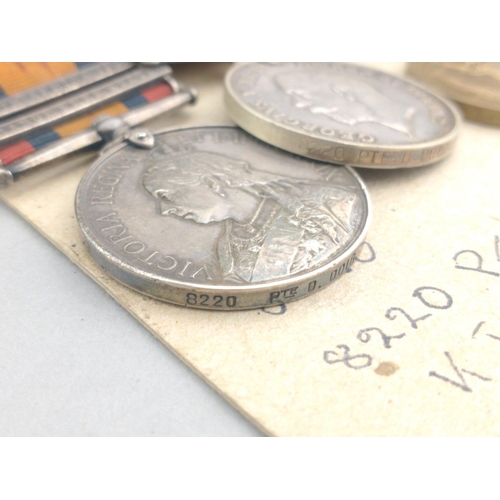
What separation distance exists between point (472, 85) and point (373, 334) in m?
1.40

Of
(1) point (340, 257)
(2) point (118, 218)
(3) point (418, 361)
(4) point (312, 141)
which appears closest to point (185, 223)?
(2) point (118, 218)

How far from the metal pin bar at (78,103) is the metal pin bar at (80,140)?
8 centimetres

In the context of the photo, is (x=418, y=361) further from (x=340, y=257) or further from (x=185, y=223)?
(x=185, y=223)

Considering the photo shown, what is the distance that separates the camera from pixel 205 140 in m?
1.81

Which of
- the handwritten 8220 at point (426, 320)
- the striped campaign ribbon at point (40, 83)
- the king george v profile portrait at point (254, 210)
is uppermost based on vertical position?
the striped campaign ribbon at point (40, 83)

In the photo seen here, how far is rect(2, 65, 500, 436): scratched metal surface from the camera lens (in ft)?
3.73

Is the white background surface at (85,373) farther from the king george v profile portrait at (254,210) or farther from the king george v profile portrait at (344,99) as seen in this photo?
the king george v profile portrait at (344,99)

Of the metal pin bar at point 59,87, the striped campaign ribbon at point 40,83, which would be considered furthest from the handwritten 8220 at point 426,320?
the metal pin bar at point 59,87

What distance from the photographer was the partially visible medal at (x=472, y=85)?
2150 mm

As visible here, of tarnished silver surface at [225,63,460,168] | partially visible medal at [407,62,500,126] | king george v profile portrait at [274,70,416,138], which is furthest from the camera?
partially visible medal at [407,62,500,126]

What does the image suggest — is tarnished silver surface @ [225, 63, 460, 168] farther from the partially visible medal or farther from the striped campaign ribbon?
the striped campaign ribbon

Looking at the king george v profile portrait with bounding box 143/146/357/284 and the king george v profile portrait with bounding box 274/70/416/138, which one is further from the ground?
the king george v profile portrait with bounding box 274/70/416/138

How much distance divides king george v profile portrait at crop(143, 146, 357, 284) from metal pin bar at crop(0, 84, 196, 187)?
0.27 metres

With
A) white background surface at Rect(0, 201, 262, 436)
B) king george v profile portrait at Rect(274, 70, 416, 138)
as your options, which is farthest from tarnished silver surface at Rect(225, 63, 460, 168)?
white background surface at Rect(0, 201, 262, 436)
